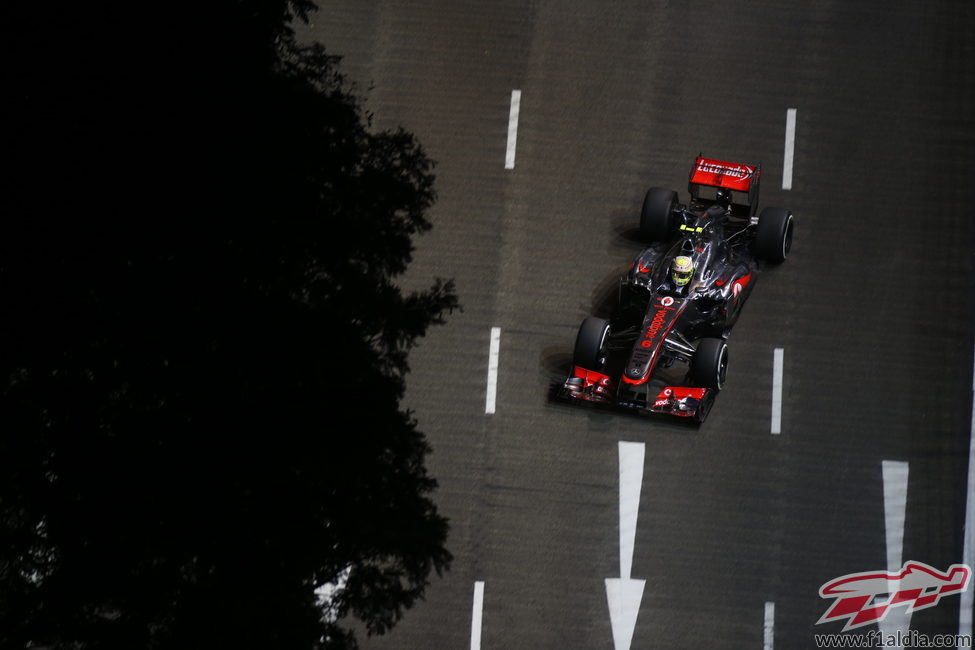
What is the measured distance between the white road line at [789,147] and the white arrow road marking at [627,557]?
3.69 meters

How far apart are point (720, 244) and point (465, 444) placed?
346 cm

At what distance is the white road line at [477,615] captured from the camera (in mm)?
12672

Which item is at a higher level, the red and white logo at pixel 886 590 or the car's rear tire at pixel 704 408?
the car's rear tire at pixel 704 408

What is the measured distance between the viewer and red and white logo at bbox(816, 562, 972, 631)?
12.8 m

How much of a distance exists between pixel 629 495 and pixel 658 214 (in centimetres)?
308

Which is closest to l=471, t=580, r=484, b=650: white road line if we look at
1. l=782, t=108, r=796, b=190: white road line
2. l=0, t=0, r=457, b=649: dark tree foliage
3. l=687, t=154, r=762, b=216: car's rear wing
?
l=687, t=154, r=762, b=216: car's rear wing

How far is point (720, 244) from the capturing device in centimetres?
1380

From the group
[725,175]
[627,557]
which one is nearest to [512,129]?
[725,175]

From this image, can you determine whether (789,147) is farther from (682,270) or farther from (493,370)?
(493,370)

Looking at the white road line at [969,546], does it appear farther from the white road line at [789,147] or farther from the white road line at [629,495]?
the white road line at [629,495]

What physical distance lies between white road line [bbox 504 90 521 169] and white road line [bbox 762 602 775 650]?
5.73m

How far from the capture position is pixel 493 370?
1395 cm

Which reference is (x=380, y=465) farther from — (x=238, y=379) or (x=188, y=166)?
(x=188, y=166)

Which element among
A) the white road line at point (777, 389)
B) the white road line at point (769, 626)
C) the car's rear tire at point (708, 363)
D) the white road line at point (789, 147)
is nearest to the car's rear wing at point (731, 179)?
the white road line at point (789, 147)
